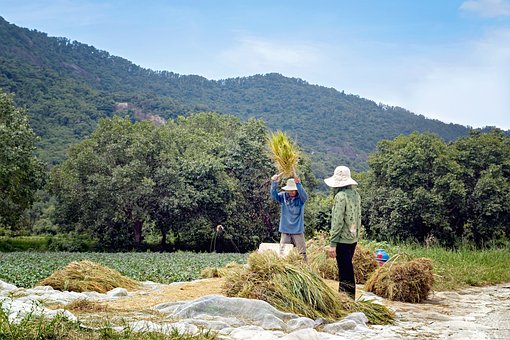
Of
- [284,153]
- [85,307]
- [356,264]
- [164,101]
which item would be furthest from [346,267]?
[164,101]

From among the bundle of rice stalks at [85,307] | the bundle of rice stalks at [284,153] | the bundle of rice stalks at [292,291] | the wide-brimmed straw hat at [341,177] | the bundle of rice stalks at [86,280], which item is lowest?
the bundle of rice stalks at [86,280]

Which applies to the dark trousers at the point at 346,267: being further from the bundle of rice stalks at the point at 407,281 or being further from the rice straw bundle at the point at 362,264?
the rice straw bundle at the point at 362,264

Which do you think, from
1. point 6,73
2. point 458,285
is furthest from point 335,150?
point 458,285

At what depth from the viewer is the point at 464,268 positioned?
13.2 metres

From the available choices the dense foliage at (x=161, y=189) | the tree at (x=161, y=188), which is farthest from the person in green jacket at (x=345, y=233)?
the dense foliage at (x=161, y=189)

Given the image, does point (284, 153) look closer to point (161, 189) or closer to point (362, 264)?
point (362, 264)

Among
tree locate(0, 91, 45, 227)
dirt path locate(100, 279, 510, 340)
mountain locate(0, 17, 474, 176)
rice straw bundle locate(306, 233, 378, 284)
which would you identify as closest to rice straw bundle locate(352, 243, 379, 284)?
rice straw bundle locate(306, 233, 378, 284)

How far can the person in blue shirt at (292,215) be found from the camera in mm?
9484

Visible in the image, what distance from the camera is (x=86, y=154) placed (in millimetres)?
33281

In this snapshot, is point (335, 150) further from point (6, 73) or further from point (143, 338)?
point (143, 338)

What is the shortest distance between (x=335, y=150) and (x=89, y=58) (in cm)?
6647

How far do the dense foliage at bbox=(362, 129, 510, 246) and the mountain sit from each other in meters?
28.6

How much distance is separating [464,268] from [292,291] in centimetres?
764

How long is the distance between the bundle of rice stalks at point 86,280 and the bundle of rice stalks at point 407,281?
423 cm
